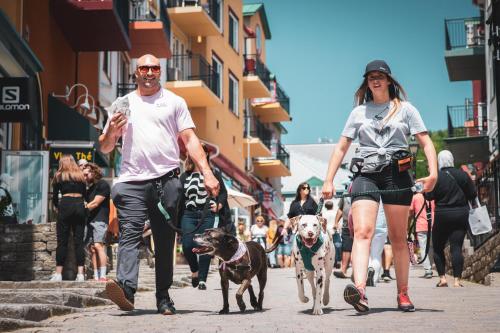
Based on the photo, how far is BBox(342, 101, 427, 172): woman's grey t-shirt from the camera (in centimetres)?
803

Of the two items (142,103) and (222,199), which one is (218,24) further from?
(142,103)

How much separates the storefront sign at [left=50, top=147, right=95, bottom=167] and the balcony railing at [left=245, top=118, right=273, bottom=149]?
3126cm

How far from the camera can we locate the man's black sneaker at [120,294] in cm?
787

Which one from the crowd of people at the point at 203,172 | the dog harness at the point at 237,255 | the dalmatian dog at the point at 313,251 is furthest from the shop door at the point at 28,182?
the crowd of people at the point at 203,172

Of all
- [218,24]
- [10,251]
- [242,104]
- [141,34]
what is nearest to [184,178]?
[10,251]

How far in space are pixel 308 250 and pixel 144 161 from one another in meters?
1.68

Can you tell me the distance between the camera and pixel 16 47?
47.0ft

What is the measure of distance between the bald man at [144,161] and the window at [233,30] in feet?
125

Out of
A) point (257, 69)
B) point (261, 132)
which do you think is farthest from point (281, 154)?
point (257, 69)

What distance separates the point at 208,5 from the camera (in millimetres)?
39000

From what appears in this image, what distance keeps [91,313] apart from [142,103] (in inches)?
70.4

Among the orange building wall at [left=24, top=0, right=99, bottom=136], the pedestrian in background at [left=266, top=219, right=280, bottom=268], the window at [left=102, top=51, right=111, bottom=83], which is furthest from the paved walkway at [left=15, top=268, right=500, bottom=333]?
the pedestrian in background at [left=266, top=219, right=280, bottom=268]

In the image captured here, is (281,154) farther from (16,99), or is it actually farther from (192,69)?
(16,99)

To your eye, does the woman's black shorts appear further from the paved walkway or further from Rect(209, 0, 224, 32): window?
Rect(209, 0, 224, 32): window
